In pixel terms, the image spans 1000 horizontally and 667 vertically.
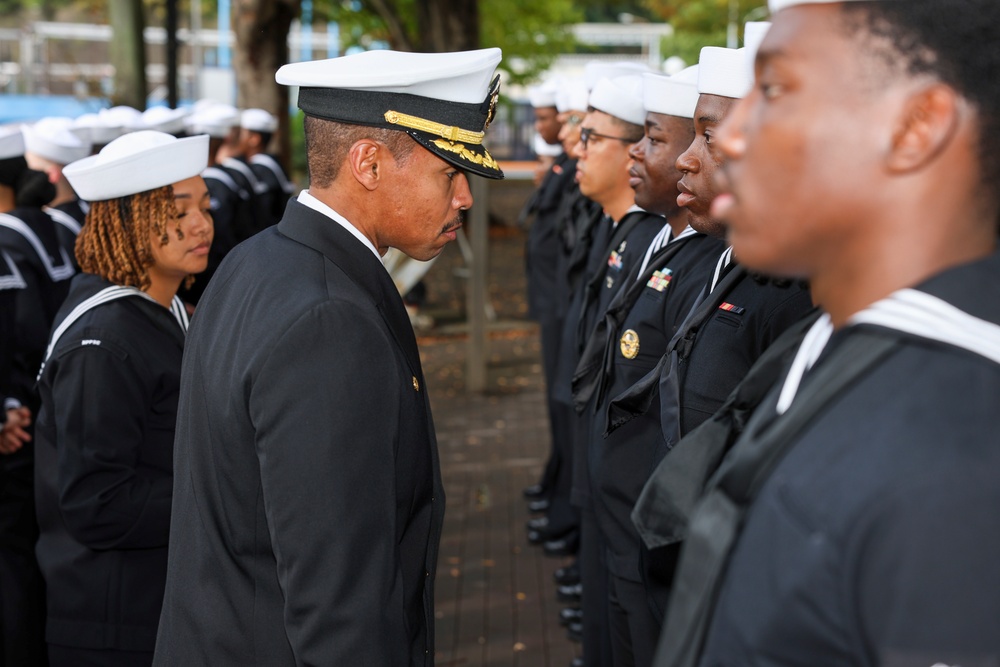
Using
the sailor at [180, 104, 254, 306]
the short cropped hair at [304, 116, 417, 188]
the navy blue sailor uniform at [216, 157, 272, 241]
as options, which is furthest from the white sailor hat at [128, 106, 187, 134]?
the short cropped hair at [304, 116, 417, 188]

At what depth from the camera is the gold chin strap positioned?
2.32m

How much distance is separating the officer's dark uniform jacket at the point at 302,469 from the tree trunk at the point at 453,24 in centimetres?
1371

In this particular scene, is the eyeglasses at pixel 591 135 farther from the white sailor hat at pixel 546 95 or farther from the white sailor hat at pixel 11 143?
the white sailor hat at pixel 546 95

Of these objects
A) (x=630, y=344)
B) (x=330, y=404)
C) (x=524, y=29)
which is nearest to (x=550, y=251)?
(x=630, y=344)

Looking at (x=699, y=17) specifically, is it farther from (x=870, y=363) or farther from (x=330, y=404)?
(x=870, y=363)

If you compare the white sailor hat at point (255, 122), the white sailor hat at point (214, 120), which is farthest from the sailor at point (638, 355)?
the white sailor hat at point (255, 122)

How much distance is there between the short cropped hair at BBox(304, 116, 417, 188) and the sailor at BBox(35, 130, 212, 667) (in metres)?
1.21

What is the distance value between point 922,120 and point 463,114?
4.26ft

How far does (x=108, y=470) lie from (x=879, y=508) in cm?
257

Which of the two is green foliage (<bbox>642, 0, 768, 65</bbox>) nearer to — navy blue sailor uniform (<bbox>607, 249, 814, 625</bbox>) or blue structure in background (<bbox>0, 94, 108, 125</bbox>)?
blue structure in background (<bbox>0, 94, 108, 125</bbox>)

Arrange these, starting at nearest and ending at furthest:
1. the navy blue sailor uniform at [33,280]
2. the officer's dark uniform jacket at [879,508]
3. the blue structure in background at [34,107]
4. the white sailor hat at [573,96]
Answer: the officer's dark uniform jacket at [879,508]
the navy blue sailor uniform at [33,280]
the white sailor hat at [573,96]
the blue structure in background at [34,107]

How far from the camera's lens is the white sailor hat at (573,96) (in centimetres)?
719

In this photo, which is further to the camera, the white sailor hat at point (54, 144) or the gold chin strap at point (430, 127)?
the white sailor hat at point (54, 144)

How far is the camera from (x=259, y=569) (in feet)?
7.29
